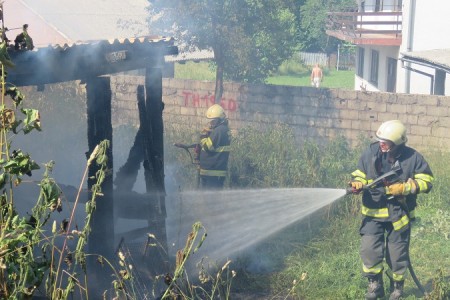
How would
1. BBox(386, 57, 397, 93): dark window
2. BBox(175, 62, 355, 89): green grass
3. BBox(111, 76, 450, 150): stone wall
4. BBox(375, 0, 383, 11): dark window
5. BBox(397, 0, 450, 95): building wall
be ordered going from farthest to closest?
BBox(175, 62, 355, 89): green grass < BBox(375, 0, 383, 11): dark window < BBox(386, 57, 397, 93): dark window < BBox(397, 0, 450, 95): building wall < BBox(111, 76, 450, 150): stone wall

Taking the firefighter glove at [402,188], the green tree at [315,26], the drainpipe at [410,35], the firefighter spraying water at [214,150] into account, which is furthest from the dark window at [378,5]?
the green tree at [315,26]

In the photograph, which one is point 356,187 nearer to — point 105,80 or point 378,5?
point 105,80

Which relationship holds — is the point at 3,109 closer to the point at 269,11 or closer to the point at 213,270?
the point at 213,270

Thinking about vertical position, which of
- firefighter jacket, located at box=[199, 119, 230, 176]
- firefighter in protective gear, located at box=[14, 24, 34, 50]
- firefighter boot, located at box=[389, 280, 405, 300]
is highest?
firefighter in protective gear, located at box=[14, 24, 34, 50]

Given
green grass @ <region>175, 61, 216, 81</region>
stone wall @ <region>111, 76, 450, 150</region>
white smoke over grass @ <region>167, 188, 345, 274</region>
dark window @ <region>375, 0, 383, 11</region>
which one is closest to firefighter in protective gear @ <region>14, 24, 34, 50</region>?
white smoke over grass @ <region>167, 188, 345, 274</region>

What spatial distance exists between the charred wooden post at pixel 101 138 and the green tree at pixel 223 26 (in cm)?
823

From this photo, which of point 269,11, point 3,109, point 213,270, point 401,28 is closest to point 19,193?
point 213,270

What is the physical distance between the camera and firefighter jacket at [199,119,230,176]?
9.14 m

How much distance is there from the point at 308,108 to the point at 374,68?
11.2m

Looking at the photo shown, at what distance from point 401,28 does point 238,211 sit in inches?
524

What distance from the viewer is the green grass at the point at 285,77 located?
30458 mm

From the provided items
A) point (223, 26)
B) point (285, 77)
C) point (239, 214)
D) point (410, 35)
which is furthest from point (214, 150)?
point (285, 77)

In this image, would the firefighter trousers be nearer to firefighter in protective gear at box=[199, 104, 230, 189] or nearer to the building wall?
firefighter in protective gear at box=[199, 104, 230, 189]

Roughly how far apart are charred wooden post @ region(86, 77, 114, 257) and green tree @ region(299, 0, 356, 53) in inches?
1596
